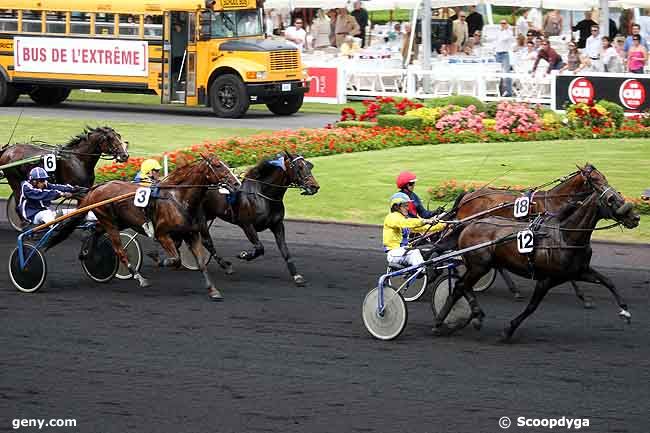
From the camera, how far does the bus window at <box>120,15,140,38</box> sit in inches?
1128

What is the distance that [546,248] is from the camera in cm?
1096

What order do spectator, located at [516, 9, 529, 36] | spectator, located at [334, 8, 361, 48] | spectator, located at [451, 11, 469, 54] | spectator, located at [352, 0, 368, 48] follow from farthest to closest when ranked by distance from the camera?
spectator, located at [352, 0, 368, 48] < spectator, located at [334, 8, 361, 48] < spectator, located at [516, 9, 529, 36] < spectator, located at [451, 11, 469, 54]

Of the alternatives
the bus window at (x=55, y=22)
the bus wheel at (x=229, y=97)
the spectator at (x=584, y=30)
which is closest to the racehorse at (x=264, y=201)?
the bus wheel at (x=229, y=97)

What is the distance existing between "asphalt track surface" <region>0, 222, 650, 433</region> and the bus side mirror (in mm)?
14563

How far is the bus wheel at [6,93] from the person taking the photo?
30047 mm

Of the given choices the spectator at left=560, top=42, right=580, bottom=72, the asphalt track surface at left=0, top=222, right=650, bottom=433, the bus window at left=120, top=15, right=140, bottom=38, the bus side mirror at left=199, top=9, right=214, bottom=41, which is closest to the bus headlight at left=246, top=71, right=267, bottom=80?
the bus side mirror at left=199, top=9, right=214, bottom=41

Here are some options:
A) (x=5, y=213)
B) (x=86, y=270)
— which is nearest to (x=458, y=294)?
(x=86, y=270)

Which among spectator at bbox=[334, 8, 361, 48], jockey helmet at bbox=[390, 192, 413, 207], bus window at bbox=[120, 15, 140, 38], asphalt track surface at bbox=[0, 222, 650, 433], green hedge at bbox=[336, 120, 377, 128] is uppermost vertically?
spectator at bbox=[334, 8, 361, 48]

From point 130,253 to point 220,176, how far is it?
206cm

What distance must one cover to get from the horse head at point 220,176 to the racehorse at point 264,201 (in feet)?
2.77

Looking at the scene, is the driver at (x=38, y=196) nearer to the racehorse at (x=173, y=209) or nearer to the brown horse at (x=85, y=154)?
the racehorse at (x=173, y=209)

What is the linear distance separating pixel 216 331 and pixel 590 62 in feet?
60.1

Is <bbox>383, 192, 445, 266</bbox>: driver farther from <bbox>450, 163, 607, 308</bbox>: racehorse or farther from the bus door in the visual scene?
the bus door

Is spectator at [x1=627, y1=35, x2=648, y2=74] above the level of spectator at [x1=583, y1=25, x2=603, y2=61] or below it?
below
